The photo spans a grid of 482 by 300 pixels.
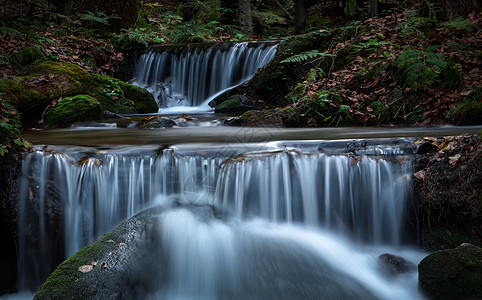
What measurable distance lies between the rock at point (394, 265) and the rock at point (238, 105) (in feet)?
19.6

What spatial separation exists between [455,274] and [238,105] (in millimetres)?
6885

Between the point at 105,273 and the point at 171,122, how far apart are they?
4610 mm

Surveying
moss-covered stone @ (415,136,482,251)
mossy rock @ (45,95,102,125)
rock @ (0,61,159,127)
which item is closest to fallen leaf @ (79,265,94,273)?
moss-covered stone @ (415,136,482,251)

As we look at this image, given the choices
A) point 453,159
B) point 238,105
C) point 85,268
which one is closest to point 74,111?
point 238,105

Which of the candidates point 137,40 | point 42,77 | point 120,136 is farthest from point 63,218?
point 137,40

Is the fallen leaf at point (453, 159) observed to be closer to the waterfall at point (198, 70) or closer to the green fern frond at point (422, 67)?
the green fern frond at point (422, 67)

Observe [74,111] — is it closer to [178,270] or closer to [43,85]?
[43,85]

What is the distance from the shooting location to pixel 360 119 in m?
6.43

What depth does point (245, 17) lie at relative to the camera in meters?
15.3

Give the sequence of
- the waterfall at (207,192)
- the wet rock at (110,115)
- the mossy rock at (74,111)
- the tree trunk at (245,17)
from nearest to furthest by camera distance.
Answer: the waterfall at (207,192) < the mossy rock at (74,111) < the wet rock at (110,115) < the tree trunk at (245,17)

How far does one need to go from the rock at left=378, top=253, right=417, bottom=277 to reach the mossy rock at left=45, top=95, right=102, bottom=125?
633 cm

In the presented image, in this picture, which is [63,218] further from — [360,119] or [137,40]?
[137,40]

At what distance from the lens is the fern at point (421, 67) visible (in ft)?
18.9

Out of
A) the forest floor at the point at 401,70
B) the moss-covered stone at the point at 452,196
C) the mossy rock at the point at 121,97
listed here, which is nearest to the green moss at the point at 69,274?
the moss-covered stone at the point at 452,196
